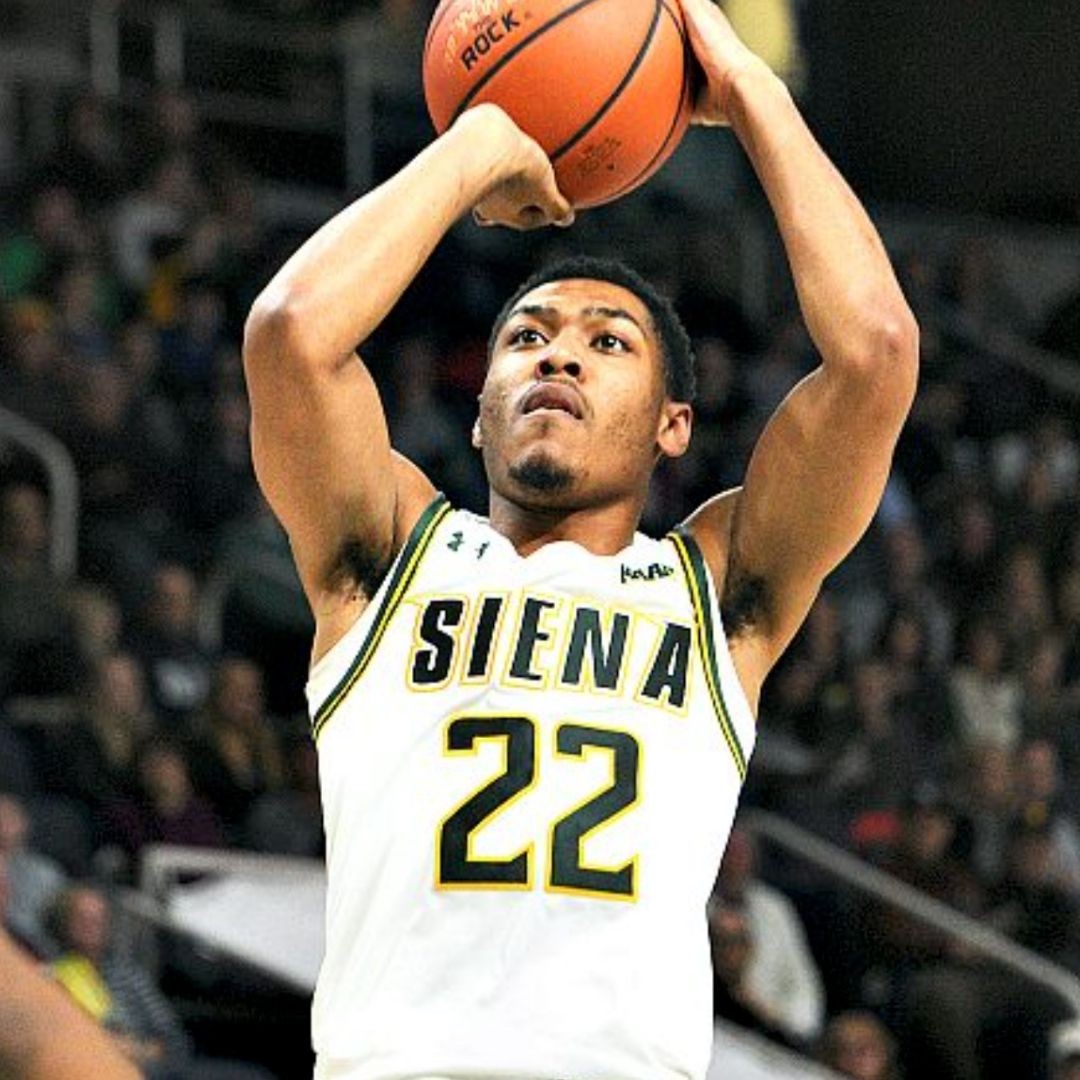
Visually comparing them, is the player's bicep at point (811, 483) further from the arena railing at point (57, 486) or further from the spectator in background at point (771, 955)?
the arena railing at point (57, 486)

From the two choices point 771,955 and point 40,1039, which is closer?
point 40,1039

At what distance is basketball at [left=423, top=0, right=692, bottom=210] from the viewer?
15.3 feet

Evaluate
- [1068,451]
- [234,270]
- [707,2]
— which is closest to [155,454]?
[234,270]

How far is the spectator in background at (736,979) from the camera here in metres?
10.4

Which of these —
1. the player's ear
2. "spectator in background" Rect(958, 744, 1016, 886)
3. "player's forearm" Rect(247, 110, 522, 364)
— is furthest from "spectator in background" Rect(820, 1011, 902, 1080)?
"player's forearm" Rect(247, 110, 522, 364)

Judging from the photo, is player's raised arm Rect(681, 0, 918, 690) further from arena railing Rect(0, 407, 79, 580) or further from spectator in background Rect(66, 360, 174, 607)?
spectator in background Rect(66, 360, 174, 607)

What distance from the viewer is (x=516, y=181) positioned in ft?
15.2

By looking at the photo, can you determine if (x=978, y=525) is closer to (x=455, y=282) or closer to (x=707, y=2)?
(x=455, y=282)

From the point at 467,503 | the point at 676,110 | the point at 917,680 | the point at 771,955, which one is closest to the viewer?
the point at 676,110

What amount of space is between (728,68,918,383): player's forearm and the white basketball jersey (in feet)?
1.53

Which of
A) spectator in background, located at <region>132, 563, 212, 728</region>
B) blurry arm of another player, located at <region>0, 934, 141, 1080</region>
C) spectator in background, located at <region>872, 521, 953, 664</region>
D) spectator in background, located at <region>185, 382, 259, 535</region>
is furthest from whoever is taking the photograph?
spectator in background, located at <region>872, 521, 953, 664</region>

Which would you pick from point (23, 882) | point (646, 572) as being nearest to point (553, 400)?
point (646, 572)

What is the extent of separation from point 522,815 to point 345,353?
76 centimetres

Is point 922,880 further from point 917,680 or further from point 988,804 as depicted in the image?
point 917,680
